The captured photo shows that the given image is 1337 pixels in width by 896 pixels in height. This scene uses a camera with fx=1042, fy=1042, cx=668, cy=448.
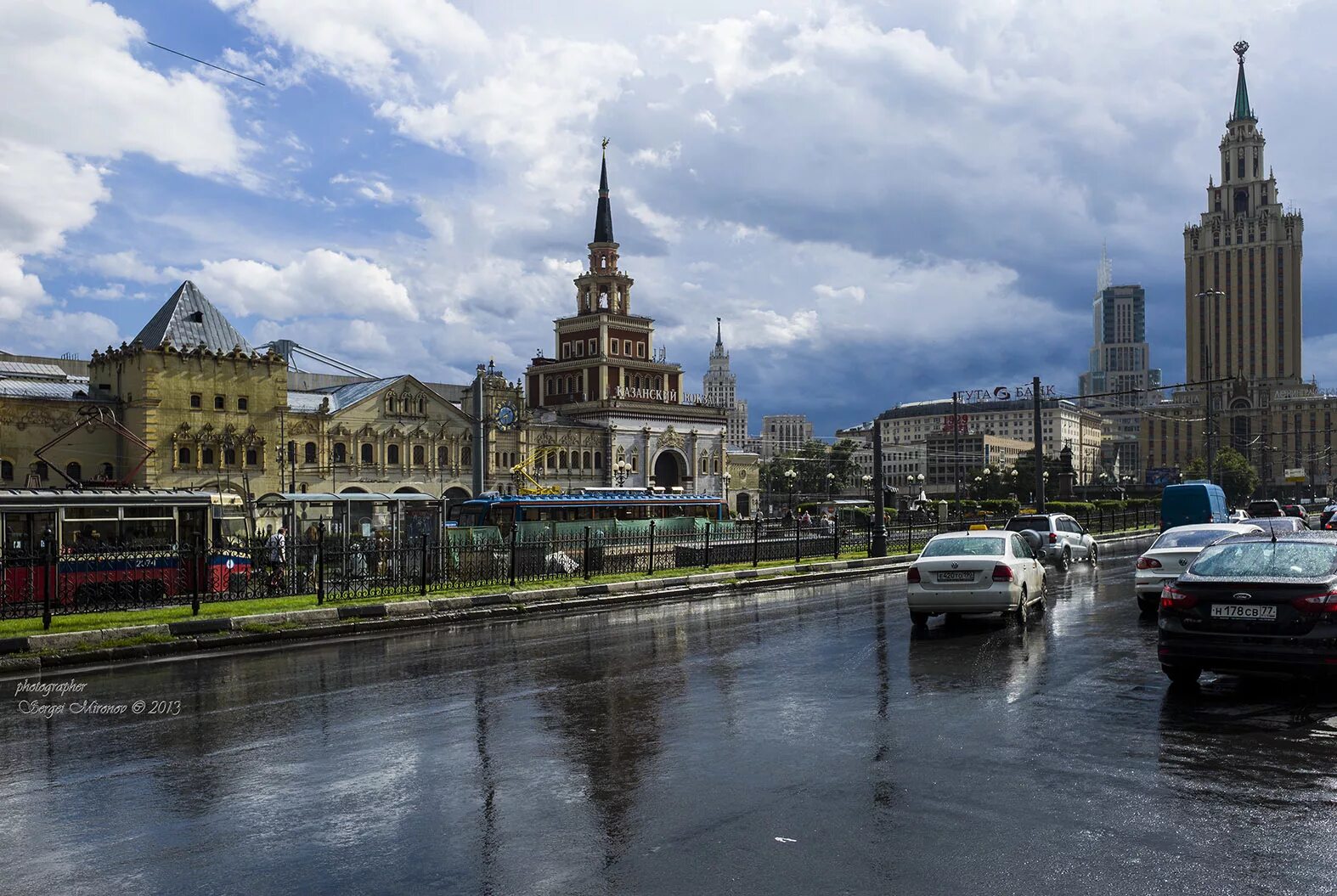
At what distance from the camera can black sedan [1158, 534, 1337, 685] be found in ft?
31.1

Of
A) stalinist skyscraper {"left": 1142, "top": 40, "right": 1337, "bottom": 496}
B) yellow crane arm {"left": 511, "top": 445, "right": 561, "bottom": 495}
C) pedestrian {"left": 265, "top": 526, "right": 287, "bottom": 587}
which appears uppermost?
Answer: stalinist skyscraper {"left": 1142, "top": 40, "right": 1337, "bottom": 496}

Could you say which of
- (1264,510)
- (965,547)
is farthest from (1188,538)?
(1264,510)

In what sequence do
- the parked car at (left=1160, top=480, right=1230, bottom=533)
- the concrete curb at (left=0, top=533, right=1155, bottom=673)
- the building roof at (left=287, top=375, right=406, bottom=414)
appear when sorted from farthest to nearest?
the building roof at (left=287, top=375, right=406, bottom=414)
the parked car at (left=1160, top=480, right=1230, bottom=533)
the concrete curb at (left=0, top=533, right=1155, bottom=673)

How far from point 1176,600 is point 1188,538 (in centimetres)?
984

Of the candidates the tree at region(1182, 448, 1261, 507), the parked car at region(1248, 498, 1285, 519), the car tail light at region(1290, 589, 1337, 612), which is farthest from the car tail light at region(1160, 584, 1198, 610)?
the tree at region(1182, 448, 1261, 507)

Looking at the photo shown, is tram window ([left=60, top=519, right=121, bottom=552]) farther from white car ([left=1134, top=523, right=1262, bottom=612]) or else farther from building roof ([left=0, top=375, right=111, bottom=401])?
building roof ([left=0, top=375, right=111, bottom=401])

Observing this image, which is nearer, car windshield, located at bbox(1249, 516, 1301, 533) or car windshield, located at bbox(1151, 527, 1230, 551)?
car windshield, located at bbox(1151, 527, 1230, 551)

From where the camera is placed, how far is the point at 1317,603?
9.52 metres

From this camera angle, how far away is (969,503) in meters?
73.1

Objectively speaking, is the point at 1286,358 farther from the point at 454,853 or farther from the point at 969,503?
the point at 454,853

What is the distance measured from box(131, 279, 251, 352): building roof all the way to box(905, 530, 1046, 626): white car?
53443 mm

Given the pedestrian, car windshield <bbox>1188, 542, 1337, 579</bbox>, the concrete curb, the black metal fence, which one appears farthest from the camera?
the pedestrian

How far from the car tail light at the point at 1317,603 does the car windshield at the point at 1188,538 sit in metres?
9.55

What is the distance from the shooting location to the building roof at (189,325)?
5938 cm
